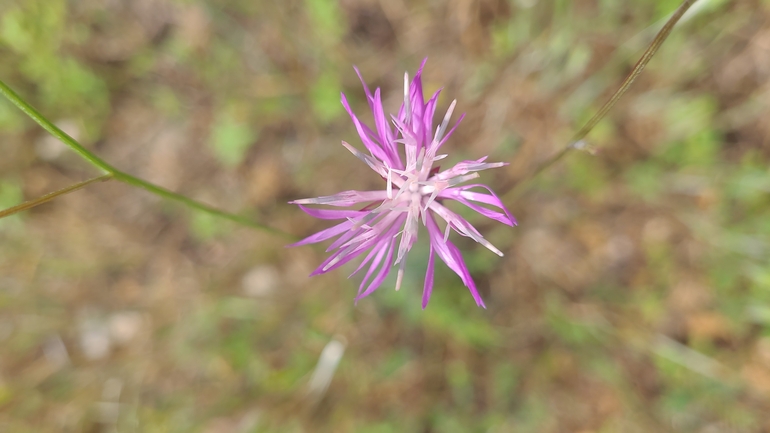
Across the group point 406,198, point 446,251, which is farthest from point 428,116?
point 446,251

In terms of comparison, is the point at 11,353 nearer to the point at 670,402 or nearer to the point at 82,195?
the point at 82,195

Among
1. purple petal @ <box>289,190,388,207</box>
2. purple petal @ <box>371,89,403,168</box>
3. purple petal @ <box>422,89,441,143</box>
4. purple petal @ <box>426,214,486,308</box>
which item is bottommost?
purple petal @ <box>426,214,486,308</box>

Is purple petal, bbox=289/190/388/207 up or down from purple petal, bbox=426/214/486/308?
up

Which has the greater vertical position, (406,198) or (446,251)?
(406,198)

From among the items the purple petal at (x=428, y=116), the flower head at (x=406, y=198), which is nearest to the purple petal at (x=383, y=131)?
the flower head at (x=406, y=198)

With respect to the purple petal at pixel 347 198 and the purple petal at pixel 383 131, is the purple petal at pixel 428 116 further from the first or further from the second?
the purple petal at pixel 347 198

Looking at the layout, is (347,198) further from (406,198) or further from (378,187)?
(378,187)

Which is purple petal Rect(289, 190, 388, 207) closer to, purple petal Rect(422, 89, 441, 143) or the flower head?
the flower head

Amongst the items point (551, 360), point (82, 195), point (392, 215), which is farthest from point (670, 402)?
point (82, 195)

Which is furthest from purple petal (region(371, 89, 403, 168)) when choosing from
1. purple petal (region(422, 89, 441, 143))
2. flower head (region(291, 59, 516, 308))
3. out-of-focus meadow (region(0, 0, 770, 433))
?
out-of-focus meadow (region(0, 0, 770, 433))
